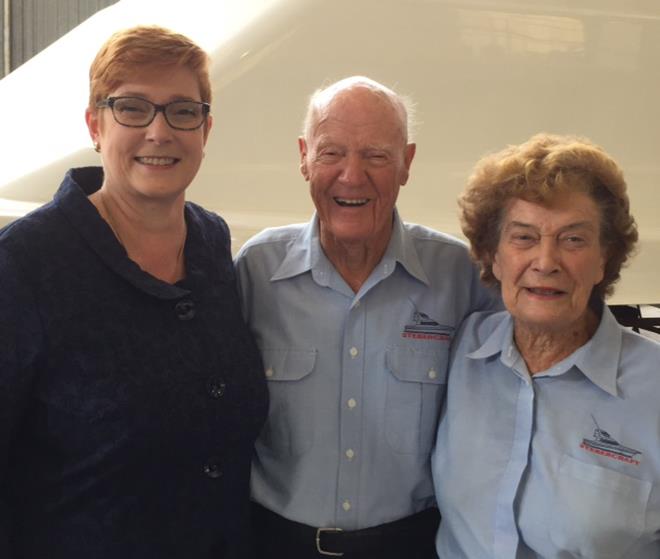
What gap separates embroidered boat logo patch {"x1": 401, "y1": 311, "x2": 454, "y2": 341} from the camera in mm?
2004

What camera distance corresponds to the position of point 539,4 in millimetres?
3068

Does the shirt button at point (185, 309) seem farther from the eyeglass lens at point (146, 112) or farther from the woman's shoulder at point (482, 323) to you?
the woman's shoulder at point (482, 323)

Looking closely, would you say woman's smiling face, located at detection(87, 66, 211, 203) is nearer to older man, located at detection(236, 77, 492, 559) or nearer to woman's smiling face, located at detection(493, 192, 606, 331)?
older man, located at detection(236, 77, 492, 559)

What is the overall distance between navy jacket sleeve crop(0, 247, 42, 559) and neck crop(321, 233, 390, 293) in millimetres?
749

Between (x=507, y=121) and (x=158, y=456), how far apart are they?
6.34ft

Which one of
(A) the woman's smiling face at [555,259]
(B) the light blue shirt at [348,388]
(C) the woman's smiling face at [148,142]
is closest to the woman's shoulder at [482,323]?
(B) the light blue shirt at [348,388]

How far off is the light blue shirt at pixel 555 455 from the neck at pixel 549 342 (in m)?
0.03

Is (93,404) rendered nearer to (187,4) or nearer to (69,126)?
(69,126)

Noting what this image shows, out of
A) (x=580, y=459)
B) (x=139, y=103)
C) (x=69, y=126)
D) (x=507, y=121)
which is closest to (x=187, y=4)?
(x=69, y=126)

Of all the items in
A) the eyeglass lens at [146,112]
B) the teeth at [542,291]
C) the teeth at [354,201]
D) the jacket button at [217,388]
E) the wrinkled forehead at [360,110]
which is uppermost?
the eyeglass lens at [146,112]

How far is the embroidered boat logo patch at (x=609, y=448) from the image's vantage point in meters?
1.69

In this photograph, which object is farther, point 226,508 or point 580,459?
point 226,508

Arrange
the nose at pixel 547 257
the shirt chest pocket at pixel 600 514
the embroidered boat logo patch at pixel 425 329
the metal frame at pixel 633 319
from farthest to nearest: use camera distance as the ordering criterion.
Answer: the metal frame at pixel 633 319 → the embroidered boat logo patch at pixel 425 329 → the nose at pixel 547 257 → the shirt chest pocket at pixel 600 514

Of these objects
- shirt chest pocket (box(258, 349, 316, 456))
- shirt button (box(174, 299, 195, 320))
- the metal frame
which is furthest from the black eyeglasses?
the metal frame
